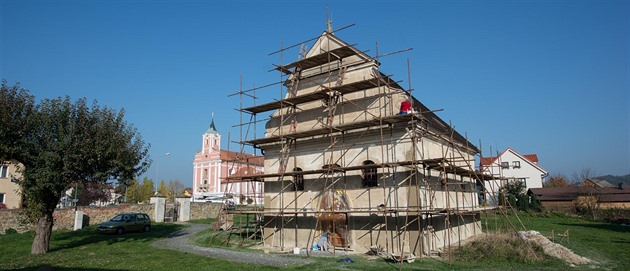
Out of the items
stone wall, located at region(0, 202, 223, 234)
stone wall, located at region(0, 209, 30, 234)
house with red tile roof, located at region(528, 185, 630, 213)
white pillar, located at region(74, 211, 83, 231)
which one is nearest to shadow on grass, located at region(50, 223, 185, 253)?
white pillar, located at region(74, 211, 83, 231)

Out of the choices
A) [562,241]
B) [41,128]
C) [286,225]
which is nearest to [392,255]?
[286,225]

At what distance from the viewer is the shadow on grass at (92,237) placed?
20953 millimetres

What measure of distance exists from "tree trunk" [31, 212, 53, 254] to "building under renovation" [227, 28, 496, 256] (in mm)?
8817

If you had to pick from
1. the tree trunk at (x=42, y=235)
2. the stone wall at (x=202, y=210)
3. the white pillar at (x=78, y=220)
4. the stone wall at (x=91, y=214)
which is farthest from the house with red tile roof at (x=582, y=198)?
the tree trunk at (x=42, y=235)

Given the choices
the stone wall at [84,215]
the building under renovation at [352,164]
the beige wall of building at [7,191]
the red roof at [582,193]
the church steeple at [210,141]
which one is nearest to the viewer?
the building under renovation at [352,164]

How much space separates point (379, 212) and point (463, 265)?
3.91m

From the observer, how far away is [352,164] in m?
18.8

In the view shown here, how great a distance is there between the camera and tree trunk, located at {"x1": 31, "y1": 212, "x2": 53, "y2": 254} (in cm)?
1750

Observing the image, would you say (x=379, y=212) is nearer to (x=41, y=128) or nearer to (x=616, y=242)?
(x=616, y=242)

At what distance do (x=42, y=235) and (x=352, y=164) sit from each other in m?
14.5

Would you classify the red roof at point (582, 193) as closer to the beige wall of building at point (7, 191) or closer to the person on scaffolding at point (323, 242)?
the person on scaffolding at point (323, 242)

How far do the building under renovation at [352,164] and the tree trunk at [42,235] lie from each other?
28.9 feet

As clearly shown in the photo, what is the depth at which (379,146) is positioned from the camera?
1811cm

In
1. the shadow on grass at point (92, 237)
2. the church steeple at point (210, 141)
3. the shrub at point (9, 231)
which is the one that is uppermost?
the church steeple at point (210, 141)
